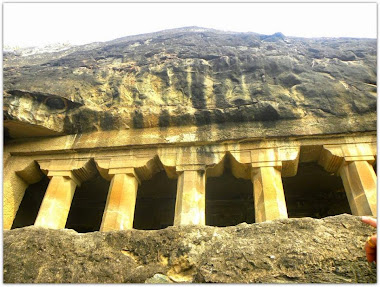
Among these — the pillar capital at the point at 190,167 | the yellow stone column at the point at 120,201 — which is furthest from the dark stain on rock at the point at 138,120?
the pillar capital at the point at 190,167

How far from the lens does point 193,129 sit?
6.75m

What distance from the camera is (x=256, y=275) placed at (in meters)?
3.68

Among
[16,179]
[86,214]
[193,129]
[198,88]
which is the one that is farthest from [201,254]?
[86,214]

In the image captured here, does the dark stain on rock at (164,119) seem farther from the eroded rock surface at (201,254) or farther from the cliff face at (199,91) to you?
the eroded rock surface at (201,254)

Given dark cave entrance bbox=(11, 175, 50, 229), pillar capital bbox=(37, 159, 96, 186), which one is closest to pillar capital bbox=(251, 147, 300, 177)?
pillar capital bbox=(37, 159, 96, 186)

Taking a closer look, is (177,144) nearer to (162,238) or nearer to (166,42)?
(162,238)

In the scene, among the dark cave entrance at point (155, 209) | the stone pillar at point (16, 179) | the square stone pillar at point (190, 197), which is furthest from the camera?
the dark cave entrance at point (155, 209)

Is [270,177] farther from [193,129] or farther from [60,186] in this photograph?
[60,186]

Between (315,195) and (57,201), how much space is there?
284 inches

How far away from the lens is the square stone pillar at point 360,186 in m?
5.12

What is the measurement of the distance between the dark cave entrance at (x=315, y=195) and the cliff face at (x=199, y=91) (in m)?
2.35

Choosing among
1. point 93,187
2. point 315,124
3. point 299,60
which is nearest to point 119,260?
point 315,124

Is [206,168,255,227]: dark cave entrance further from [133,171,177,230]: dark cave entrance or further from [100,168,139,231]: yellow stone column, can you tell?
[100,168,139,231]: yellow stone column

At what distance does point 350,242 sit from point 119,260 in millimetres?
3048
